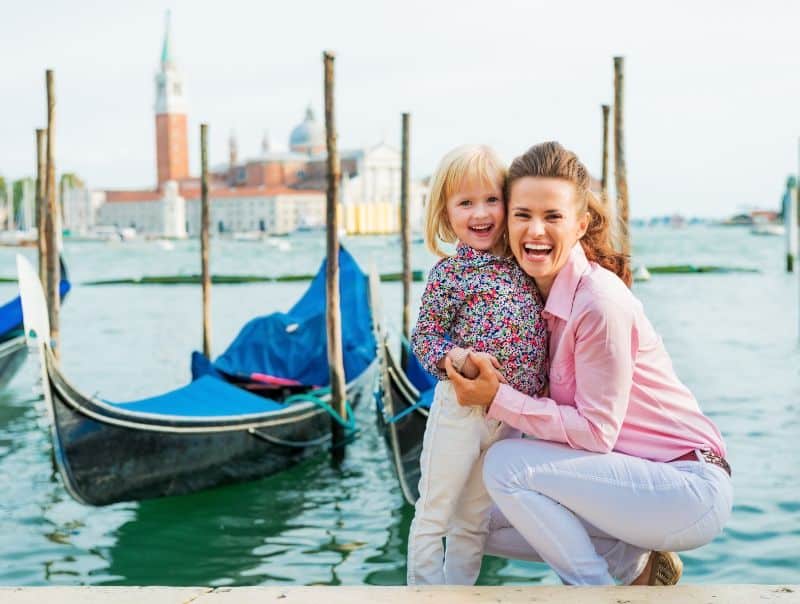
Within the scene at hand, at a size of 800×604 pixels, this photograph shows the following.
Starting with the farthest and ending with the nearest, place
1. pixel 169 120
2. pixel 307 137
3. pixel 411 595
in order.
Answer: pixel 307 137 → pixel 169 120 → pixel 411 595

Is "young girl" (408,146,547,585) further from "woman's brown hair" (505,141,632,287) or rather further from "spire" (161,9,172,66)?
"spire" (161,9,172,66)

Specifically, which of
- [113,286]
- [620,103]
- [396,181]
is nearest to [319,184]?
[396,181]

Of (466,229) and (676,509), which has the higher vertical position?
(466,229)

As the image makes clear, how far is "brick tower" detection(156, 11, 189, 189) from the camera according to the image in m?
55.3

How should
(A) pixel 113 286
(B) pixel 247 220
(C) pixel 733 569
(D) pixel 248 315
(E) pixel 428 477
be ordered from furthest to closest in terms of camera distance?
(B) pixel 247 220 < (A) pixel 113 286 < (D) pixel 248 315 < (C) pixel 733 569 < (E) pixel 428 477

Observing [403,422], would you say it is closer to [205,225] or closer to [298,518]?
[298,518]

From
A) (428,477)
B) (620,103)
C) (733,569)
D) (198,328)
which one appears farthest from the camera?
(198,328)

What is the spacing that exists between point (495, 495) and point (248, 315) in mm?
9738

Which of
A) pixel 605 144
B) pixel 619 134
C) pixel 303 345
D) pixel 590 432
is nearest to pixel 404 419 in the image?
pixel 303 345

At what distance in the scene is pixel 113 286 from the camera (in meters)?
15.6

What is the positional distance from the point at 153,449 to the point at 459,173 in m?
1.98

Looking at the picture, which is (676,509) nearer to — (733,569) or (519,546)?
(519,546)

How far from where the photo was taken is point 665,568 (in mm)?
1354

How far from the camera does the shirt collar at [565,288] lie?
1323 millimetres
